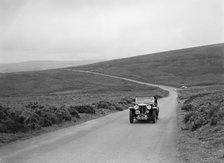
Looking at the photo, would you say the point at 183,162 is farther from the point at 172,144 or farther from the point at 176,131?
the point at 176,131

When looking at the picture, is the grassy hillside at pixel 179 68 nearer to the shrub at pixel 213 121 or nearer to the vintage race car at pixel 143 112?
the vintage race car at pixel 143 112

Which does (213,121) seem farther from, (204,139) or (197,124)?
(204,139)

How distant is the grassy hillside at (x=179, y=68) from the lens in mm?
131262

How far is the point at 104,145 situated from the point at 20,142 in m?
4.18

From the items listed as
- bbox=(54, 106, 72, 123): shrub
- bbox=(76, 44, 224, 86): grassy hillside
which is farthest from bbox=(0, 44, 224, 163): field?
bbox=(54, 106, 72, 123): shrub

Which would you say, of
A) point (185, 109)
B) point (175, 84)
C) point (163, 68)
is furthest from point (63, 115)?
point (163, 68)

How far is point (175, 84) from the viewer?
12081cm

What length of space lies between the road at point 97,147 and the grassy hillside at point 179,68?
102138mm

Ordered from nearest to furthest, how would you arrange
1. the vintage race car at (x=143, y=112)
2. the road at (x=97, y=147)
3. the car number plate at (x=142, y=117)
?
the road at (x=97, y=147) < the vintage race car at (x=143, y=112) < the car number plate at (x=142, y=117)

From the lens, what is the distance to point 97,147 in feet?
50.7

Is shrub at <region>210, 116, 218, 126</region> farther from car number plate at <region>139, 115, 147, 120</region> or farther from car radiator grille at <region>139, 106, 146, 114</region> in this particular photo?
car radiator grille at <region>139, 106, 146, 114</region>

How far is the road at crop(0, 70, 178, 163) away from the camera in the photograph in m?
12.9

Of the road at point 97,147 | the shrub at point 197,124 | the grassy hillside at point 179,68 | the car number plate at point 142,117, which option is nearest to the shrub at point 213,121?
the shrub at point 197,124

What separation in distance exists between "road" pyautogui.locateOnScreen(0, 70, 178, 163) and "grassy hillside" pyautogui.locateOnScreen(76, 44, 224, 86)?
10214cm
